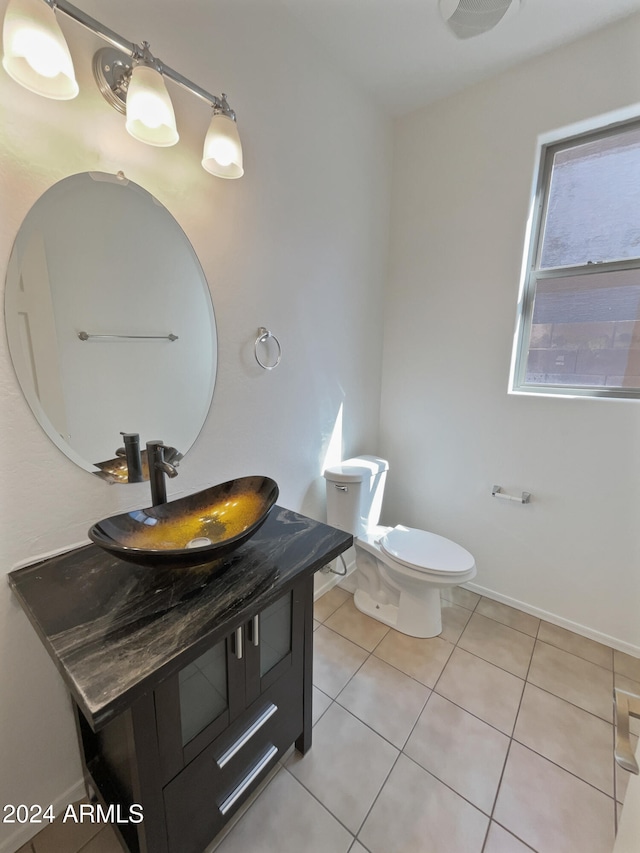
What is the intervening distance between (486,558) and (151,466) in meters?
1.87

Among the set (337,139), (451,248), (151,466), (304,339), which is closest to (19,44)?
(151,466)

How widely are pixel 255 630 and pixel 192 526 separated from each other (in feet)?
1.19

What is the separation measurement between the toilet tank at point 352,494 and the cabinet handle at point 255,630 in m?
0.94

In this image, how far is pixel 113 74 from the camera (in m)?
0.97

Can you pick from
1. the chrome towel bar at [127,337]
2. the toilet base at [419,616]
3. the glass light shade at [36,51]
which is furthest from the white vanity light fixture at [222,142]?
the toilet base at [419,616]

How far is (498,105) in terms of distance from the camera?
5.66 feet

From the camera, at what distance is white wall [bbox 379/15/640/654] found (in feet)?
5.32

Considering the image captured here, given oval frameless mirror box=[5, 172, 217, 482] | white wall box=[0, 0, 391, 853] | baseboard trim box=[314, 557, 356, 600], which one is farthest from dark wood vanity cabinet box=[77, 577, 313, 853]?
baseboard trim box=[314, 557, 356, 600]

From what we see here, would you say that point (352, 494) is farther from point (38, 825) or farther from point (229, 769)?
point (38, 825)

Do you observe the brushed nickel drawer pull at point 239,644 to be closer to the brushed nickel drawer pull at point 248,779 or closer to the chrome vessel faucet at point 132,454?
the brushed nickel drawer pull at point 248,779

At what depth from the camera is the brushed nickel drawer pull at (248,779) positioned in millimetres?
1000

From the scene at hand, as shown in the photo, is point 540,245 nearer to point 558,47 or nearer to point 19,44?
point 558,47

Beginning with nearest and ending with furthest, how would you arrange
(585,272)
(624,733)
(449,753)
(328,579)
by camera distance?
1. (624,733)
2. (449,753)
3. (585,272)
4. (328,579)

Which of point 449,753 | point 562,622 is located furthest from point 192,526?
point 562,622
